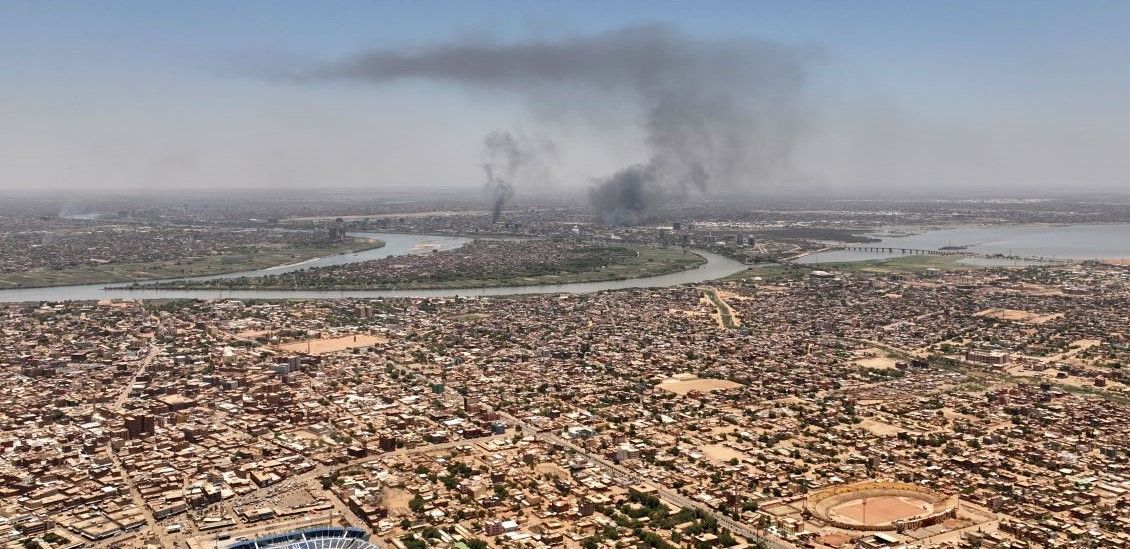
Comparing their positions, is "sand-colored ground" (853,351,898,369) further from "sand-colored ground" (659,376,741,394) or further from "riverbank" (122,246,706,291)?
"riverbank" (122,246,706,291)

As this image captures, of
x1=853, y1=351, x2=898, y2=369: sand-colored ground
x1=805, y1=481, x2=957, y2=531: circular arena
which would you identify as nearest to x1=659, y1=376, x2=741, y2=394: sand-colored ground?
x1=853, y1=351, x2=898, y2=369: sand-colored ground

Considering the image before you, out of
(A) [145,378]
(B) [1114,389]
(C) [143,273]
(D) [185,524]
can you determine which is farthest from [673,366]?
(C) [143,273]

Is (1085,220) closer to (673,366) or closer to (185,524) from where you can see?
(673,366)

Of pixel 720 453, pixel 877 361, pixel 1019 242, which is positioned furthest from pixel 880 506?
pixel 1019 242

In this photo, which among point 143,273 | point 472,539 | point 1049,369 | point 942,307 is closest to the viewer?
point 472,539

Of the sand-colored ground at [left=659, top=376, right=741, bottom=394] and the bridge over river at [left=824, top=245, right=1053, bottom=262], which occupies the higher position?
the bridge over river at [left=824, top=245, right=1053, bottom=262]

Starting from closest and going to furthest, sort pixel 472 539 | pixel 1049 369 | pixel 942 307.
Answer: pixel 472 539, pixel 1049 369, pixel 942 307
